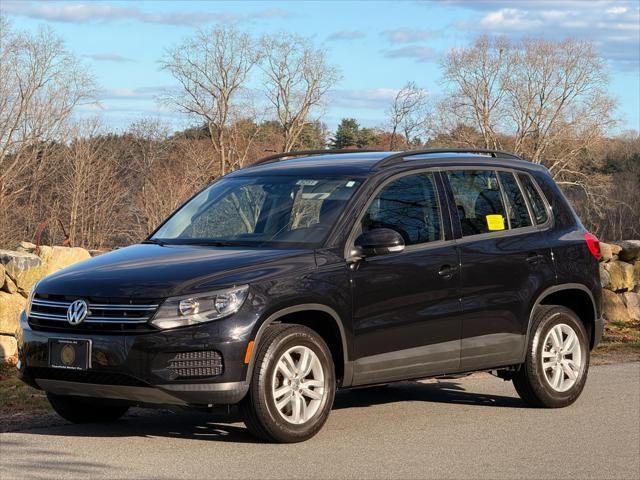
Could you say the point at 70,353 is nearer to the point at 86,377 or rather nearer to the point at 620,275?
the point at 86,377

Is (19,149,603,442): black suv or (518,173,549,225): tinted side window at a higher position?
(518,173,549,225): tinted side window

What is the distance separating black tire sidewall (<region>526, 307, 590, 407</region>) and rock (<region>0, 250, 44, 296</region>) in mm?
6775

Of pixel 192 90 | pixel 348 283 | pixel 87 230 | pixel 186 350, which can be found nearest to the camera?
pixel 186 350

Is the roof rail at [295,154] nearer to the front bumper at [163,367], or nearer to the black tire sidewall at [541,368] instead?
the black tire sidewall at [541,368]

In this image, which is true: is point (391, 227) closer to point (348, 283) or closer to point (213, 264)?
point (348, 283)

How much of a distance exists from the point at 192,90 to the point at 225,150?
4775 millimetres

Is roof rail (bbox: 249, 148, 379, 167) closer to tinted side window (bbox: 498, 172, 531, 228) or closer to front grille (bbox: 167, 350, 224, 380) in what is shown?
tinted side window (bbox: 498, 172, 531, 228)

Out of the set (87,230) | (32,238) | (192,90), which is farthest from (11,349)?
(192,90)

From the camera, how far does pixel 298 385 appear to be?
7.44m

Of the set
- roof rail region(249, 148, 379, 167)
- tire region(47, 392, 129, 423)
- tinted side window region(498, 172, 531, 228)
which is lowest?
tire region(47, 392, 129, 423)

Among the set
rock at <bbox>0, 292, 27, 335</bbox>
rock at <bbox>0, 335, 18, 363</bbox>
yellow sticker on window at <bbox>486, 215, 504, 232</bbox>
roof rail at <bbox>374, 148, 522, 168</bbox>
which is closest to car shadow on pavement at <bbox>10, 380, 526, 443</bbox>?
yellow sticker on window at <bbox>486, 215, 504, 232</bbox>

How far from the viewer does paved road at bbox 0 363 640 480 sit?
672 cm

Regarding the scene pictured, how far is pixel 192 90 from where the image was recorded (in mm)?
77125

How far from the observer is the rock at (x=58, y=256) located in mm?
14133
